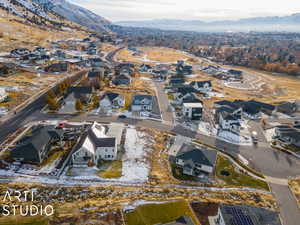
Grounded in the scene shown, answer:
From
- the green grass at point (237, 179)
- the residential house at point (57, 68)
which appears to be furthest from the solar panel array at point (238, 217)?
the residential house at point (57, 68)

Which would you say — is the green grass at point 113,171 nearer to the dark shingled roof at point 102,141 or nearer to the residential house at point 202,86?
the dark shingled roof at point 102,141

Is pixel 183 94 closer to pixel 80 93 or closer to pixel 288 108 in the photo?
pixel 80 93

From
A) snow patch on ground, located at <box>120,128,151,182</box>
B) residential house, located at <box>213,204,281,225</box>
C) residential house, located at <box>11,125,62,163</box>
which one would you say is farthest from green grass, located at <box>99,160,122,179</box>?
residential house, located at <box>213,204,281,225</box>

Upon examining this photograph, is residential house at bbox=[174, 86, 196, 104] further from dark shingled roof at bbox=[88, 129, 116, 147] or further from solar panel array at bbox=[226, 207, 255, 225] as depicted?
solar panel array at bbox=[226, 207, 255, 225]

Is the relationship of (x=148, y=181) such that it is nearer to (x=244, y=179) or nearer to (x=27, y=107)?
→ (x=244, y=179)

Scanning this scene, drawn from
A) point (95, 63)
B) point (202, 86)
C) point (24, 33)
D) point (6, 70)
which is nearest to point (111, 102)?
point (202, 86)

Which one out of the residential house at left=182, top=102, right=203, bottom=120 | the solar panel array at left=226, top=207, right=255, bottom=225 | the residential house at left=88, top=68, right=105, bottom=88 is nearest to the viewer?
the solar panel array at left=226, top=207, right=255, bottom=225
